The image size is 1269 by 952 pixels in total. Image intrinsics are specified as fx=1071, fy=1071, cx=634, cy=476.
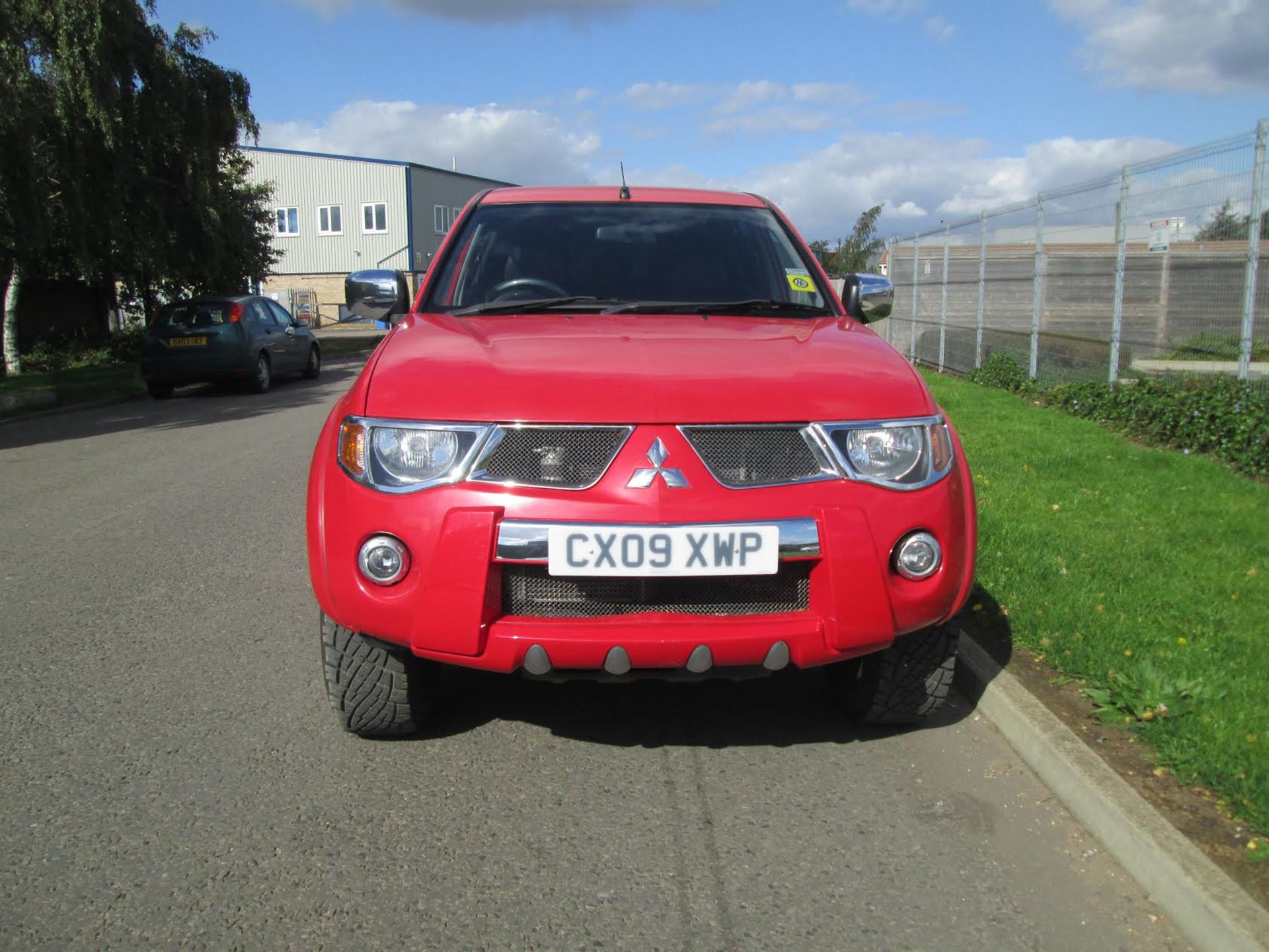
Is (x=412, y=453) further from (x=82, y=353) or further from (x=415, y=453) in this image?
(x=82, y=353)

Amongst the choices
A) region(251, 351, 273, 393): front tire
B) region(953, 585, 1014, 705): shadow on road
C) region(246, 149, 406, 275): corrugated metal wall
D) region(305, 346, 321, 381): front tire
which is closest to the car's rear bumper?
region(251, 351, 273, 393): front tire

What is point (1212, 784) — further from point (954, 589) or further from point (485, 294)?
point (485, 294)

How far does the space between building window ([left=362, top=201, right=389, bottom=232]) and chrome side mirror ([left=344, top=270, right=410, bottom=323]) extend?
158ft

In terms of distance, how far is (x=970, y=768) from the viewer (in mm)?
3316

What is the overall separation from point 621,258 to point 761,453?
1731mm

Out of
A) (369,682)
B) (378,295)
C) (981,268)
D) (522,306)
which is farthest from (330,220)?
(369,682)

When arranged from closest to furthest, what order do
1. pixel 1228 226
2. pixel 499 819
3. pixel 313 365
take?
pixel 499 819, pixel 1228 226, pixel 313 365

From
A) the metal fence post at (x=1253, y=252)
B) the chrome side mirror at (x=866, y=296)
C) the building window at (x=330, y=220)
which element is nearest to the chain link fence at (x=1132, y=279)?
the metal fence post at (x=1253, y=252)

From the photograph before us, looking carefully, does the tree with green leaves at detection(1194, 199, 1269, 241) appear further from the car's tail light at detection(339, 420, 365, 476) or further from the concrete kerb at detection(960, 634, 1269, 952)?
the car's tail light at detection(339, 420, 365, 476)

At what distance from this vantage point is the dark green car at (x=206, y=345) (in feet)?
53.3

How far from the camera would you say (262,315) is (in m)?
17.6

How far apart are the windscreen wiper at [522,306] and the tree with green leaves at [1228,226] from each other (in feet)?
19.1

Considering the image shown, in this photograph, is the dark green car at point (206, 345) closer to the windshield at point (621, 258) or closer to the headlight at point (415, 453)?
the windshield at point (621, 258)

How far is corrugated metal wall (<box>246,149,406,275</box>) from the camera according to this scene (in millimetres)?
50062
